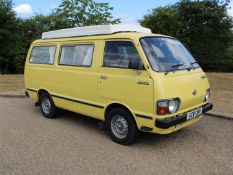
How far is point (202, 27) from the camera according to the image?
18656mm

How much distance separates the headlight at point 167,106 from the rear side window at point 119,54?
2.42ft

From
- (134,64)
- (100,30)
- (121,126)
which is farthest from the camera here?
(100,30)

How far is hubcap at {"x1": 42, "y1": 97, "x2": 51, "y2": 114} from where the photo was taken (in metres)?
7.49

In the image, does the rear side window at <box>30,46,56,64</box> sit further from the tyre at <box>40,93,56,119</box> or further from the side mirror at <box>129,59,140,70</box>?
the side mirror at <box>129,59,140,70</box>

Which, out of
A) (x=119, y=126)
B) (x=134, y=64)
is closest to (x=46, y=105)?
(x=119, y=126)

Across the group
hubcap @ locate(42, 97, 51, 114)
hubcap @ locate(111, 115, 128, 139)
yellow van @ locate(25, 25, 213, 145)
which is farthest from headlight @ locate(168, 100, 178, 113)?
hubcap @ locate(42, 97, 51, 114)

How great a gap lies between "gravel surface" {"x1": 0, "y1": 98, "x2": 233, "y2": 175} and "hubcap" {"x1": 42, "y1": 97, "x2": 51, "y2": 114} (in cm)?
46

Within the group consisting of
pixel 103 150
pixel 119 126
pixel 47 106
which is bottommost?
pixel 103 150

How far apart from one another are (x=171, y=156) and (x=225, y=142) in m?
1.27

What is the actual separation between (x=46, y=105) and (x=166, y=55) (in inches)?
141

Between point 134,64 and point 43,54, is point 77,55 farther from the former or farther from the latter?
point 134,64

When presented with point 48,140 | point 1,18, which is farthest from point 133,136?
point 1,18

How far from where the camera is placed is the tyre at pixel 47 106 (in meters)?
7.36

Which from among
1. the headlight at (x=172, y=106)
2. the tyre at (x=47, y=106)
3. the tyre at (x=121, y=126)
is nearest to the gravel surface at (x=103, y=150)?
the tyre at (x=121, y=126)
